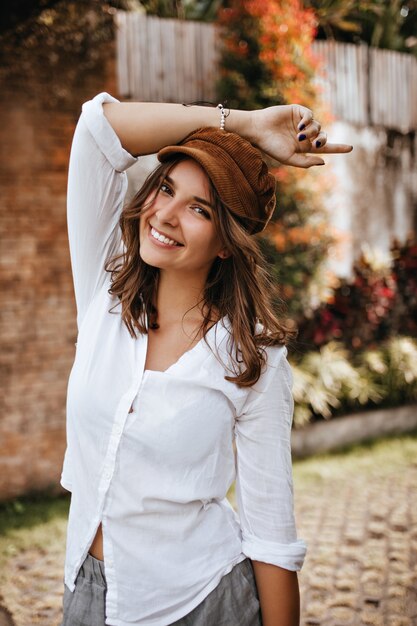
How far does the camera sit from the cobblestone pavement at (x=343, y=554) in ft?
12.1

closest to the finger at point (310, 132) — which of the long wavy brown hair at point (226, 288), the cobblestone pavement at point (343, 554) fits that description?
the long wavy brown hair at point (226, 288)

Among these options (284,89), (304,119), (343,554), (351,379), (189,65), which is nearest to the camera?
(304,119)

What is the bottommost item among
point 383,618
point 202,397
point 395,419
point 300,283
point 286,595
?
point 395,419

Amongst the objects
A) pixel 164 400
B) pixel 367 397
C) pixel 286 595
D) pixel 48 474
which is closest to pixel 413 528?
pixel 367 397

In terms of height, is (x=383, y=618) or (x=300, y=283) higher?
(x=300, y=283)

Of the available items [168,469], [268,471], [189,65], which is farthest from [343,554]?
[189,65]

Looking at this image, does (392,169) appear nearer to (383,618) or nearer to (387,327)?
(387,327)

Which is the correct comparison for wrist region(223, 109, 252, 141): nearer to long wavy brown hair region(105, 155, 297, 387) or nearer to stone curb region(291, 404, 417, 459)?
long wavy brown hair region(105, 155, 297, 387)

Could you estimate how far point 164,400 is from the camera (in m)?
1.59

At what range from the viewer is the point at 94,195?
1.74 metres

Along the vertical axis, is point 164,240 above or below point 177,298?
above

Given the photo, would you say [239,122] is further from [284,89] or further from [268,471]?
[284,89]

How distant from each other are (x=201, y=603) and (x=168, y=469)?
356 mm

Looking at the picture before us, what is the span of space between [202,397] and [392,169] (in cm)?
755
